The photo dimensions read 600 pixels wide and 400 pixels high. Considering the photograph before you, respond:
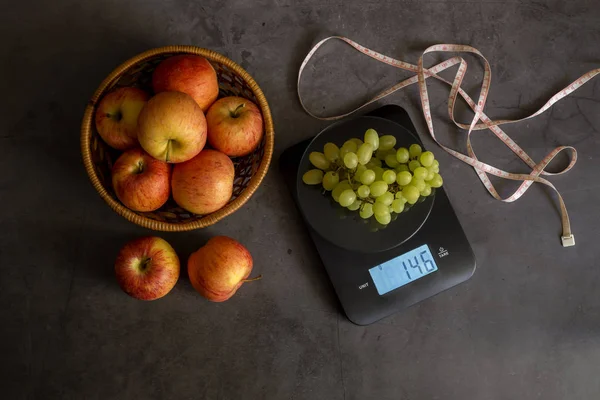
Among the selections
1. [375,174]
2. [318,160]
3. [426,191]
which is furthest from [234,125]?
[426,191]

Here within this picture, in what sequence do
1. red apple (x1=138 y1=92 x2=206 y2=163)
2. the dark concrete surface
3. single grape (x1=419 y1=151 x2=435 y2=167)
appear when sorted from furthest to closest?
1. the dark concrete surface
2. single grape (x1=419 y1=151 x2=435 y2=167)
3. red apple (x1=138 y1=92 x2=206 y2=163)

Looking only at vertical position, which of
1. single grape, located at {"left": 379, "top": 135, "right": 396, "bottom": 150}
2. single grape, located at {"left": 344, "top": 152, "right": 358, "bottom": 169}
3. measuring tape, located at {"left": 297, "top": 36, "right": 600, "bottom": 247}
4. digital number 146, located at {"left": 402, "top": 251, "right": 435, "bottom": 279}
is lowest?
digital number 146, located at {"left": 402, "top": 251, "right": 435, "bottom": 279}

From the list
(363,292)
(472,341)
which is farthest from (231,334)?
(472,341)

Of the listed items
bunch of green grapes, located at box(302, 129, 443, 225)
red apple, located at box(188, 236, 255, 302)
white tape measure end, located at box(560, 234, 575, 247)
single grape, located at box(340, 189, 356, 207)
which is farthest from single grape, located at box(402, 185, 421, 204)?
white tape measure end, located at box(560, 234, 575, 247)

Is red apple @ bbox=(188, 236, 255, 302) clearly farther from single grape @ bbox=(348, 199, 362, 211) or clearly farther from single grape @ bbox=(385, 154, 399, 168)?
single grape @ bbox=(385, 154, 399, 168)

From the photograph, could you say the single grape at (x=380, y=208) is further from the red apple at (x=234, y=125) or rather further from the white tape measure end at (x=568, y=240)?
the white tape measure end at (x=568, y=240)

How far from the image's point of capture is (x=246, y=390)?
40.5 inches

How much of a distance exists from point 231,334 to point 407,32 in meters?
0.81

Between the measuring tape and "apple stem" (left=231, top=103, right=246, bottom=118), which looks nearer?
"apple stem" (left=231, top=103, right=246, bottom=118)

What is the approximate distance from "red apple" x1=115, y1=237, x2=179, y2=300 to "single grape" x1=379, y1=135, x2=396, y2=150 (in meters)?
0.48

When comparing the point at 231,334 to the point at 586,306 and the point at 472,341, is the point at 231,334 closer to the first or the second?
the point at 472,341

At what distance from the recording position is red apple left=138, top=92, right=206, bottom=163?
0.82m

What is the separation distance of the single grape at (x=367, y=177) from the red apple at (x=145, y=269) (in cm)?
41

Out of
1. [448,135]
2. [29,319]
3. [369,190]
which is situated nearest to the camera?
[369,190]
